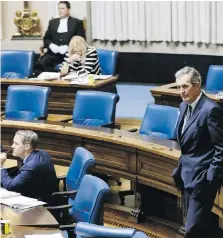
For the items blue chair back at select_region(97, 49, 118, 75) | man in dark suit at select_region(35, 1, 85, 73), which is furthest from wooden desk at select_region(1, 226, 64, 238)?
man in dark suit at select_region(35, 1, 85, 73)

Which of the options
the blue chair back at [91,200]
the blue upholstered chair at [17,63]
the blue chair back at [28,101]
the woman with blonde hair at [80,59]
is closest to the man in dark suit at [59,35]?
the blue upholstered chair at [17,63]

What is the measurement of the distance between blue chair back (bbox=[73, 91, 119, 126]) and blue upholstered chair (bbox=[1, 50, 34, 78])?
262cm

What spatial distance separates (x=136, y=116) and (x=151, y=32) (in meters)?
2.28

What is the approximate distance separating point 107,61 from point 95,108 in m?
2.19

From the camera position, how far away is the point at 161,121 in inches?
270

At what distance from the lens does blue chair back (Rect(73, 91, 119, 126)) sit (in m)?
7.52

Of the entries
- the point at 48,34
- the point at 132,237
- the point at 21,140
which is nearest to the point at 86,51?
the point at 48,34

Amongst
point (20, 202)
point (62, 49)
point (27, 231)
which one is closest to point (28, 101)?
point (62, 49)

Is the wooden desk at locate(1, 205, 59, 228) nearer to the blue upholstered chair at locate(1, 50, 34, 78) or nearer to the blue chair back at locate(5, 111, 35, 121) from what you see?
the blue chair back at locate(5, 111, 35, 121)

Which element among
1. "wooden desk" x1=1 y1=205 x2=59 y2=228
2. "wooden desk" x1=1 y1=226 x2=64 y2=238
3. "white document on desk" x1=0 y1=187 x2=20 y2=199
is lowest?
"wooden desk" x1=1 y1=226 x2=64 y2=238

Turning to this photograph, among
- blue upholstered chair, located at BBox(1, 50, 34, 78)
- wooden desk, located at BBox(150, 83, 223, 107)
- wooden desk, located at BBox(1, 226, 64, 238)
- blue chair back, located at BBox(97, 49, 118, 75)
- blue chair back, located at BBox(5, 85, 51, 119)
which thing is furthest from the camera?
blue upholstered chair, located at BBox(1, 50, 34, 78)

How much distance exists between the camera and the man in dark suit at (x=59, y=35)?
1091 cm

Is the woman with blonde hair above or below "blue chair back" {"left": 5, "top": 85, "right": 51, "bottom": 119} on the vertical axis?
above

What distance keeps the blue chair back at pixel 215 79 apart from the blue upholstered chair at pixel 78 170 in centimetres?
307
